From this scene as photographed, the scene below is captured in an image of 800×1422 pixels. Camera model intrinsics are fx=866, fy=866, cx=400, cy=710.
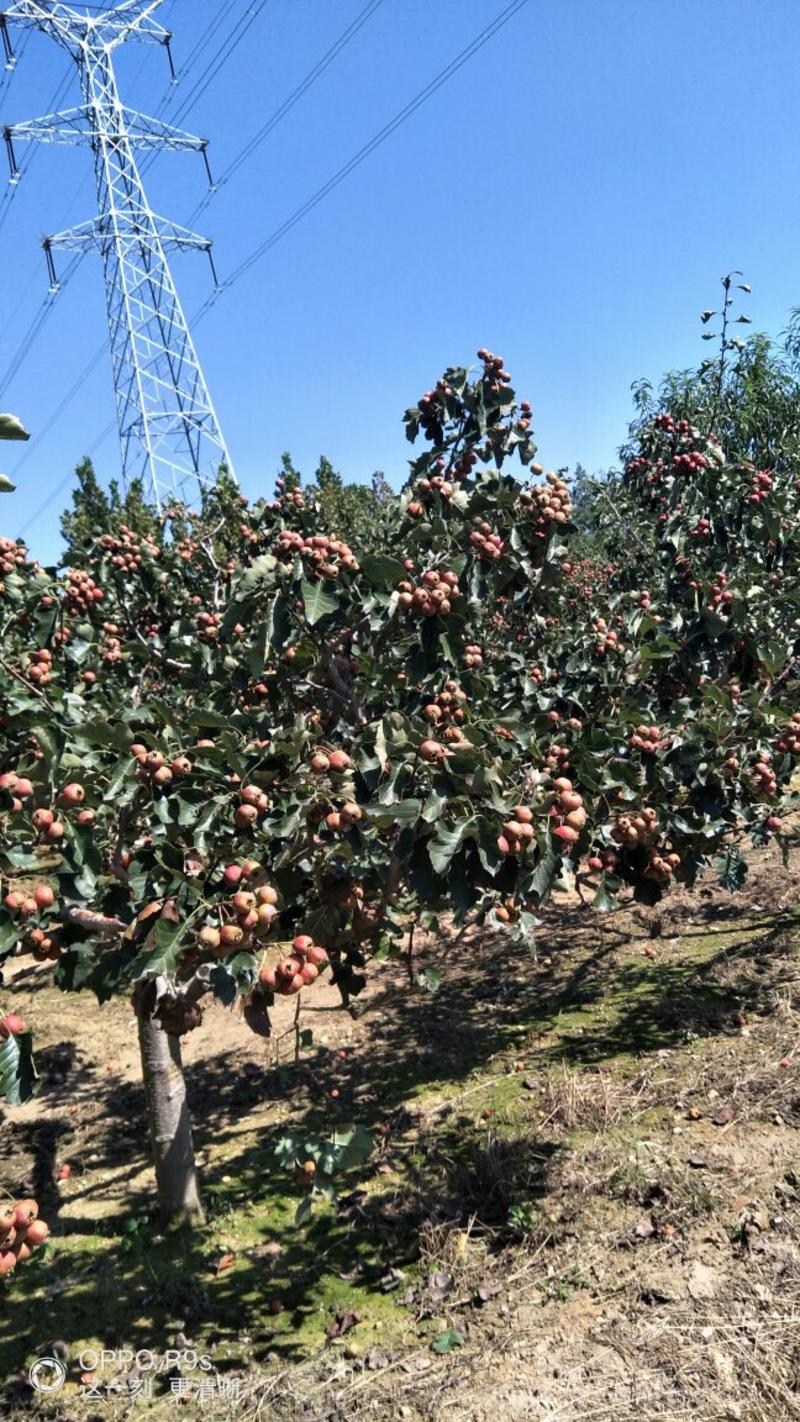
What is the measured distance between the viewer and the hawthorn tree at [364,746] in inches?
99.0

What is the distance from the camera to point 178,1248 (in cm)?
407

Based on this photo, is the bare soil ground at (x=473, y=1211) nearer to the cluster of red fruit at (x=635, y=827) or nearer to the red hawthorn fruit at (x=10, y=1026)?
the cluster of red fruit at (x=635, y=827)

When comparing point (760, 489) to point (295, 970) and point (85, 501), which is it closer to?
point (295, 970)

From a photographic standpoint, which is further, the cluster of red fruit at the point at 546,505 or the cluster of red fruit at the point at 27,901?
the cluster of red fruit at the point at 546,505

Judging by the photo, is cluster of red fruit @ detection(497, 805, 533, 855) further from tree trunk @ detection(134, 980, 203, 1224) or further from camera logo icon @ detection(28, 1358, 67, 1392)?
camera logo icon @ detection(28, 1358, 67, 1392)

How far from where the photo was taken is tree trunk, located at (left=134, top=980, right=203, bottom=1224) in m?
4.22

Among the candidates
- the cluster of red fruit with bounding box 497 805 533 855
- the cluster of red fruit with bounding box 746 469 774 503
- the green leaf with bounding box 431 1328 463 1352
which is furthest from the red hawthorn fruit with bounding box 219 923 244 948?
the cluster of red fruit with bounding box 746 469 774 503

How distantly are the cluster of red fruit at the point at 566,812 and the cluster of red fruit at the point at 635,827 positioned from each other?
791 millimetres

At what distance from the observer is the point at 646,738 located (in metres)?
3.51

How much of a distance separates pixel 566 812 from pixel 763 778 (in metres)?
1.33

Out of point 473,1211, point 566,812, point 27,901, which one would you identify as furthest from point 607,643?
point 27,901

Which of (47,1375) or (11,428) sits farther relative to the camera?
(47,1375)

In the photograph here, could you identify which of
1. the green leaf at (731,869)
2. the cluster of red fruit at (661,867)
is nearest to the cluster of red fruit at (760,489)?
the green leaf at (731,869)

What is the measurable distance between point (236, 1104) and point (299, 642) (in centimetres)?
352
